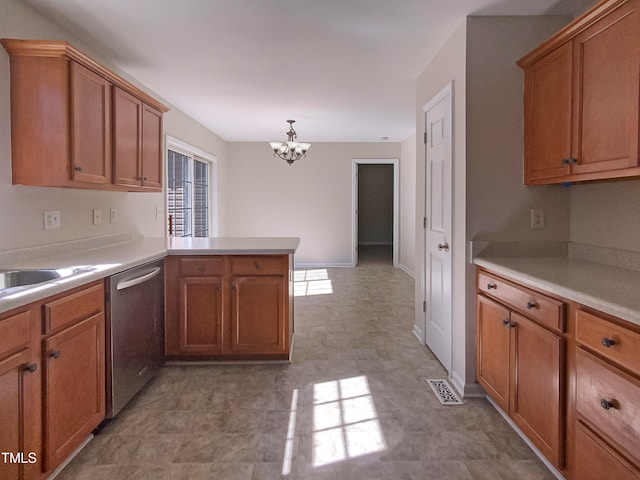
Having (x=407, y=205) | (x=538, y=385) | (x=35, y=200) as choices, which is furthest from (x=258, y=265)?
(x=407, y=205)

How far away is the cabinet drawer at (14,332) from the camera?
1444 millimetres

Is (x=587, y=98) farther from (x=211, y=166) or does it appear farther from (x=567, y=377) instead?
(x=211, y=166)

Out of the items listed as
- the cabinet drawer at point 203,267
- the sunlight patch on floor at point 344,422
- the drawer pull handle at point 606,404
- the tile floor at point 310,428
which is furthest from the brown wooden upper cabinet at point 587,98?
the cabinet drawer at point 203,267

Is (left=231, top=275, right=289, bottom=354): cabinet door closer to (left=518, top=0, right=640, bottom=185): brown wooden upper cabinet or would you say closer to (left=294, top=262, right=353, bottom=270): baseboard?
(left=518, top=0, right=640, bottom=185): brown wooden upper cabinet

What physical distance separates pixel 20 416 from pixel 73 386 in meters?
0.33

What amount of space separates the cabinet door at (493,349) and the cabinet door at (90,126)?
2.51m

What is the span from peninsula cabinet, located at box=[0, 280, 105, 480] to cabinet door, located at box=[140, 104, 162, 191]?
4.69 feet

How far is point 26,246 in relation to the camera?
2375mm

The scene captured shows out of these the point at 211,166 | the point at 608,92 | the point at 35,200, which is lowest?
the point at 35,200

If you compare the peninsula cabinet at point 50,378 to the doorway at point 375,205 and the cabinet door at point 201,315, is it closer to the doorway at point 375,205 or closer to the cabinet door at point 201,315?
the cabinet door at point 201,315

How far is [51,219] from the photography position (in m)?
2.58

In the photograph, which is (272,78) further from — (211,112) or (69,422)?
(69,422)

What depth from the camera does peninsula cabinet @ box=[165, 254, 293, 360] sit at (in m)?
3.06

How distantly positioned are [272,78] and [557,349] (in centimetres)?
324
